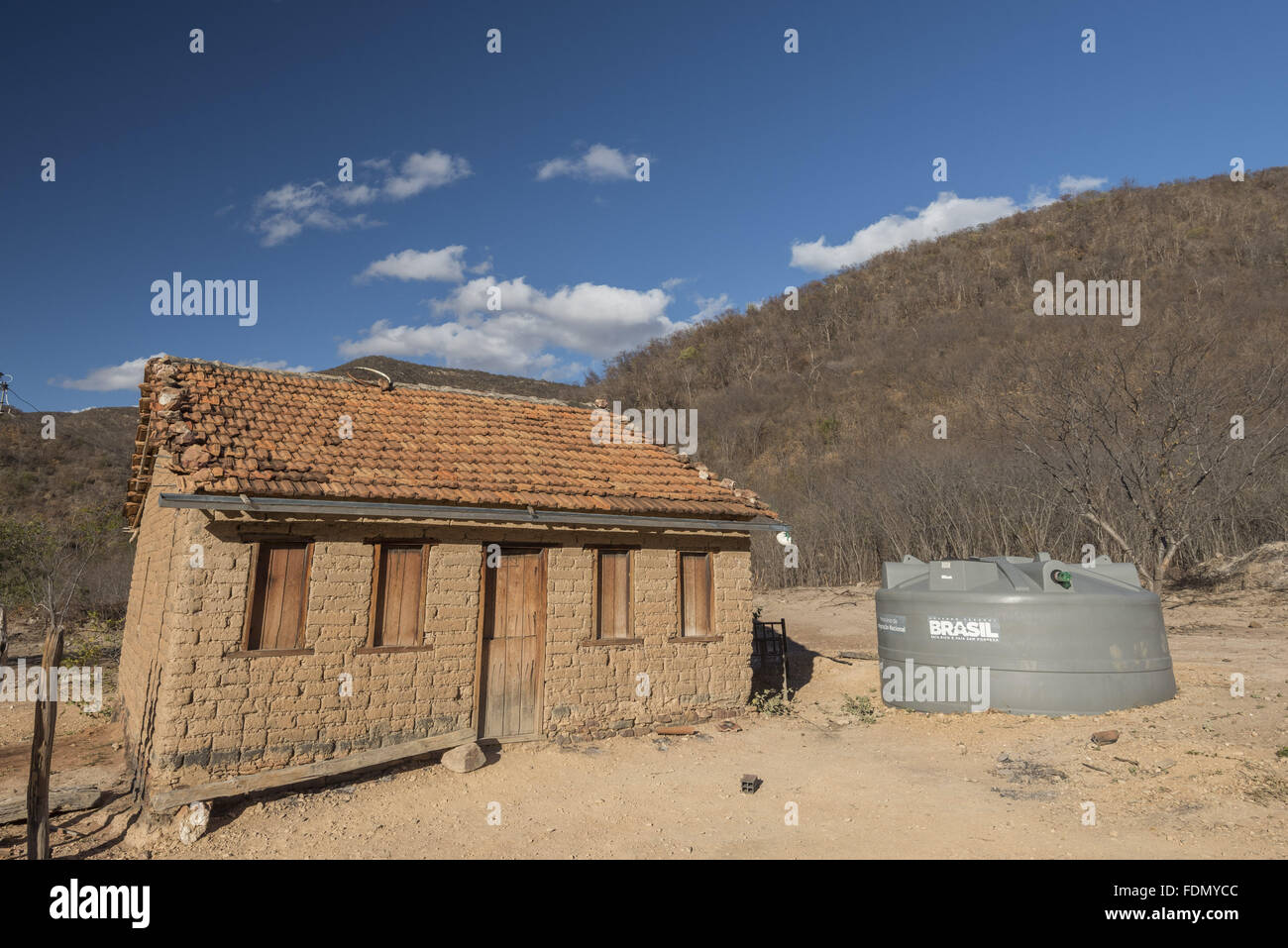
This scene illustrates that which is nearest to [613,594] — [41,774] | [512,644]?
[512,644]

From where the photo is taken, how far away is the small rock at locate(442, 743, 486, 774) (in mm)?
8688

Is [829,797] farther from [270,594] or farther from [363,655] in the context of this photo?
[270,594]

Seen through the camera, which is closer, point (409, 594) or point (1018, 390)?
point (409, 594)

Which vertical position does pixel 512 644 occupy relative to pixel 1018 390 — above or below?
below

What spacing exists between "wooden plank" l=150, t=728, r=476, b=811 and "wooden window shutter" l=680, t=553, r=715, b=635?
11.7ft

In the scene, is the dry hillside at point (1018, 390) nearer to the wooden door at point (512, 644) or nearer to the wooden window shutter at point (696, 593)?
the wooden window shutter at point (696, 593)

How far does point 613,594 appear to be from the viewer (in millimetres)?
10383

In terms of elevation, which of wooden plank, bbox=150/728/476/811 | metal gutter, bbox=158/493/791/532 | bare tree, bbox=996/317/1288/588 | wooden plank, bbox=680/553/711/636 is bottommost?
wooden plank, bbox=150/728/476/811

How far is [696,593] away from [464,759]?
13.5 feet

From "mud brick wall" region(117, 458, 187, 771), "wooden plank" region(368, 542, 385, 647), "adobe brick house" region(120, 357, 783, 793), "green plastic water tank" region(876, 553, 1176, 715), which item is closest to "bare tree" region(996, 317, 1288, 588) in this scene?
"green plastic water tank" region(876, 553, 1176, 715)

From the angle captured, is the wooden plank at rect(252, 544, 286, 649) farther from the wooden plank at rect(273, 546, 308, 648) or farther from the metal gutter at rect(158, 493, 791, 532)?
the metal gutter at rect(158, 493, 791, 532)

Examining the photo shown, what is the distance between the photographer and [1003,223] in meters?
71.4

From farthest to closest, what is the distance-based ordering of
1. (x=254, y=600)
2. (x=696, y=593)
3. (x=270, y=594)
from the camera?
(x=696, y=593), (x=270, y=594), (x=254, y=600)
